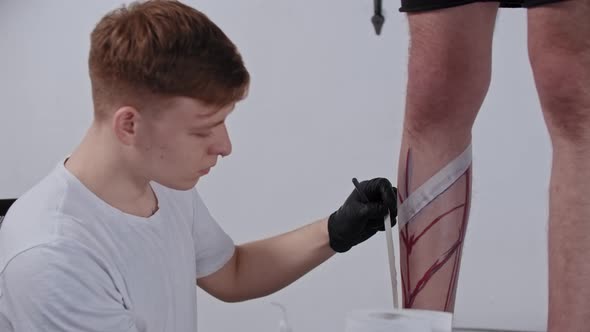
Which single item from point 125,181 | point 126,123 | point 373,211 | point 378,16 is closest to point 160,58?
point 126,123

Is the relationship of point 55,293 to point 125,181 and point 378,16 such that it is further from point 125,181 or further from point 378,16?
point 378,16

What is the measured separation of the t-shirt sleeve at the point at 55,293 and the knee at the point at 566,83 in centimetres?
59

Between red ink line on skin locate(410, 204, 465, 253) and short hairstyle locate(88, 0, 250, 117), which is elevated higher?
short hairstyle locate(88, 0, 250, 117)

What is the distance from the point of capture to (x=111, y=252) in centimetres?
102

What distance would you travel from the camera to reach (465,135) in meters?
1.10

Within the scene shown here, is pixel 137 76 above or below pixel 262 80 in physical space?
above

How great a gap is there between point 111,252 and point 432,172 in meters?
0.45

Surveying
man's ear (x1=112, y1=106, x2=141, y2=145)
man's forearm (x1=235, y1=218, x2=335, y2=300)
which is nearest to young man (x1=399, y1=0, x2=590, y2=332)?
man's forearm (x1=235, y1=218, x2=335, y2=300)

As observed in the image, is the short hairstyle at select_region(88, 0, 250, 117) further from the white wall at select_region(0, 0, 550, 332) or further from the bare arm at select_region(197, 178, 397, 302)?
the white wall at select_region(0, 0, 550, 332)

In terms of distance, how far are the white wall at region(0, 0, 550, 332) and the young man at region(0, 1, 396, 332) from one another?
2.47ft

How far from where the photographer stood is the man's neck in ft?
3.32

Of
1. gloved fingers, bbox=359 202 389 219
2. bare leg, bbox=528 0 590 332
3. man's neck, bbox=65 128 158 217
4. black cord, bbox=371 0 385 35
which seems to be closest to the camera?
bare leg, bbox=528 0 590 332

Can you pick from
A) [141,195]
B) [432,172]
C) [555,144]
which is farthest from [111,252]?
[555,144]

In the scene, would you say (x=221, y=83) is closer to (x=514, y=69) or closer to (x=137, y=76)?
(x=137, y=76)
